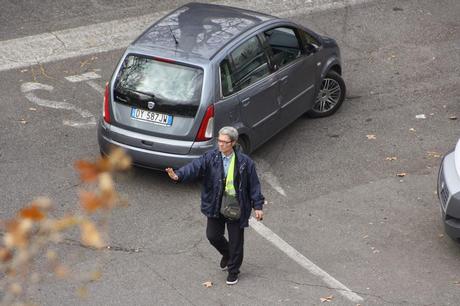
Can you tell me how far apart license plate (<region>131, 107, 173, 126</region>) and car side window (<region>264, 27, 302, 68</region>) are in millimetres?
1772

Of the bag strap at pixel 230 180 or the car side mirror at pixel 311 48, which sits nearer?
the bag strap at pixel 230 180

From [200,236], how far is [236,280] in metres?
0.90

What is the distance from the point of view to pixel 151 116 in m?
9.78

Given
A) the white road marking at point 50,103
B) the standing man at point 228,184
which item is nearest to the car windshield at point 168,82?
the white road marking at point 50,103

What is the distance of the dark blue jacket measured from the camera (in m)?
7.79

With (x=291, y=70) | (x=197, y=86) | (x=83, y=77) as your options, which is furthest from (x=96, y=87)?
(x=197, y=86)

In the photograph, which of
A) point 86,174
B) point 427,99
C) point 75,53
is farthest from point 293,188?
point 86,174

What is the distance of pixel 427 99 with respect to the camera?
12742mm

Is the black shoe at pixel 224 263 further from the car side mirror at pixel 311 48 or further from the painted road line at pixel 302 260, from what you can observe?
the car side mirror at pixel 311 48

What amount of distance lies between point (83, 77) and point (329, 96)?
362cm

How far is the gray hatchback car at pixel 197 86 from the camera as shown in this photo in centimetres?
973

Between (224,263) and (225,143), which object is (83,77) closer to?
(224,263)

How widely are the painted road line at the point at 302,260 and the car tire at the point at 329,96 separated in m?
3.10

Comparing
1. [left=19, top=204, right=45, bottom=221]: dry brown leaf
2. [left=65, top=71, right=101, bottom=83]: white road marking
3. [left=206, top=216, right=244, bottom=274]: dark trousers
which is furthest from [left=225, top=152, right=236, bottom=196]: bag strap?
[left=65, top=71, right=101, bottom=83]: white road marking
